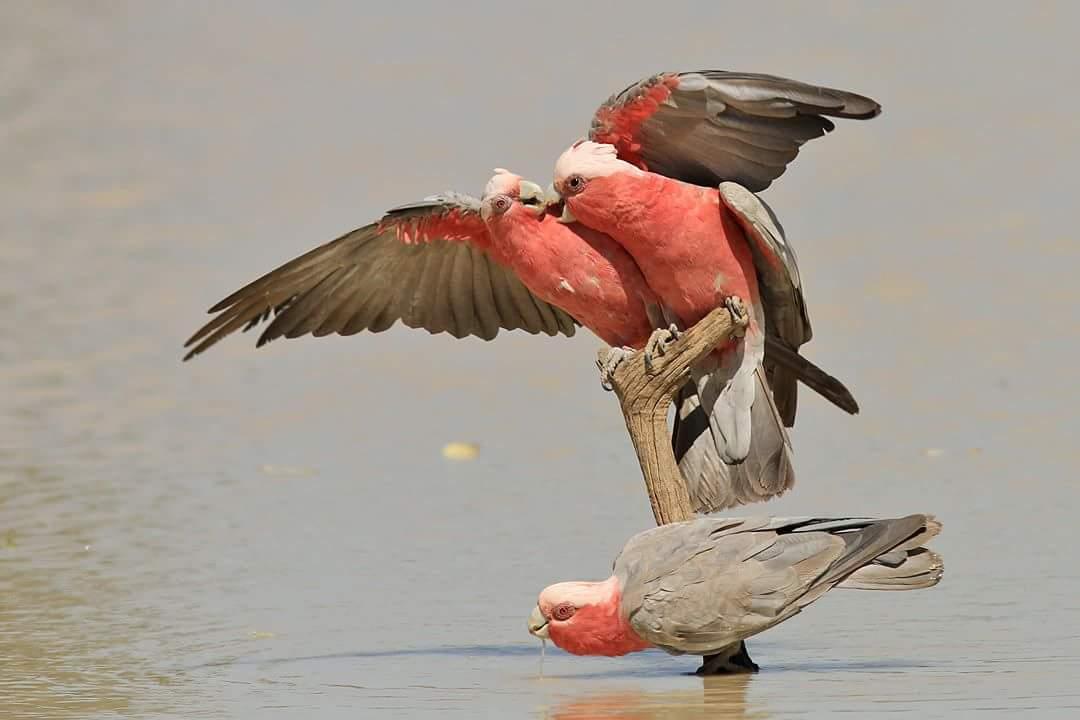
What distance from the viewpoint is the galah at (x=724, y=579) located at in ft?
26.9

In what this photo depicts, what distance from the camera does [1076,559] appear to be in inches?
407

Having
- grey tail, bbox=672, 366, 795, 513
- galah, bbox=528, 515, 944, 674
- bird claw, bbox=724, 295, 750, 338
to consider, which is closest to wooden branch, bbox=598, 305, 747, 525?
bird claw, bbox=724, 295, 750, 338

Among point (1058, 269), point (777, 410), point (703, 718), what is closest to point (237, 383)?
point (1058, 269)

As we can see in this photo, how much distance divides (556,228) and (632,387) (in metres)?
0.77

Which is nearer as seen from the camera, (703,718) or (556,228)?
(703,718)

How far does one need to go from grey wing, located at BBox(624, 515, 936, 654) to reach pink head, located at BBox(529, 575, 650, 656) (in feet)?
0.29

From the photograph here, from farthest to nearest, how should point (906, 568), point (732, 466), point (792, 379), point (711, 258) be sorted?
point (792, 379) → point (732, 466) → point (711, 258) → point (906, 568)

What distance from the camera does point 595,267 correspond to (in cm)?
910

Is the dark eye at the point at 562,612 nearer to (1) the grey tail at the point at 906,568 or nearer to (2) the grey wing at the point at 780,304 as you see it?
(1) the grey tail at the point at 906,568

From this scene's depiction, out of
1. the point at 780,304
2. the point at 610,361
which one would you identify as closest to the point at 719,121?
the point at 780,304

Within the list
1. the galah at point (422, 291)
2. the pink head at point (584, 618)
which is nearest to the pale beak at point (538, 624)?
the pink head at point (584, 618)

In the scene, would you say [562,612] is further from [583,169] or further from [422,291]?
[422,291]

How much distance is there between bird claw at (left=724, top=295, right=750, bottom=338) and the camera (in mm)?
8953

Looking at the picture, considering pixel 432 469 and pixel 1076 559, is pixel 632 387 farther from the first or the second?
pixel 432 469
